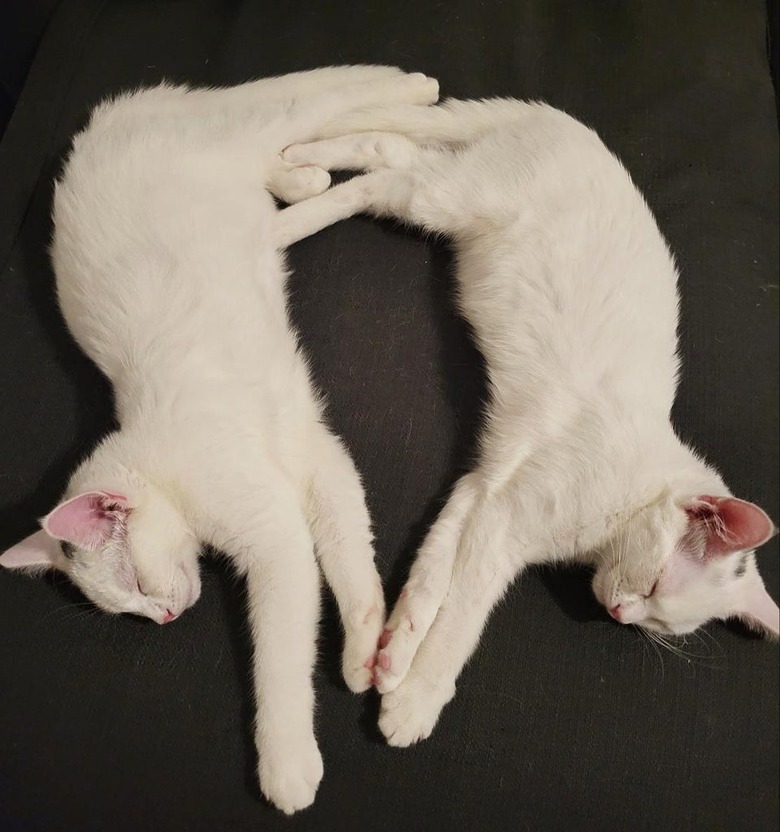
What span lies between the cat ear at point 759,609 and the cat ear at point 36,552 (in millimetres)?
1174

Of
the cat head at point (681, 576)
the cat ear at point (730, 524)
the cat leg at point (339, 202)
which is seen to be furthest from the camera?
the cat leg at point (339, 202)

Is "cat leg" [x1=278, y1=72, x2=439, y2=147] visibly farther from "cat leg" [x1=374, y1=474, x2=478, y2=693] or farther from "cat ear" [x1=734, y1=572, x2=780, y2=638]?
"cat ear" [x1=734, y1=572, x2=780, y2=638]

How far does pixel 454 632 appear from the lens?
1196mm

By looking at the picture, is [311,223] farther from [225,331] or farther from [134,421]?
[134,421]

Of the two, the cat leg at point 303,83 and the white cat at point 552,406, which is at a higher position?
the cat leg at point 303,83

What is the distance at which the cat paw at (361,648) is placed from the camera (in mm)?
1183

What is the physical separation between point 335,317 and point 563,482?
1.95ft

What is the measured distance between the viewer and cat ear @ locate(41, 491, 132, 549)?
1048mm

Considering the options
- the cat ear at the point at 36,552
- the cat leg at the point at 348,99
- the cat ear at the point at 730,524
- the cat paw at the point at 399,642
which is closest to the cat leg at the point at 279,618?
the cat paw at the point at 399,642

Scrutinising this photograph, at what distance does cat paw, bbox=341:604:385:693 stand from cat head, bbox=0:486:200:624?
0.97 feet

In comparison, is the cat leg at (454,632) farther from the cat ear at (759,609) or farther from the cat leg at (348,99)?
the cat leg at (348,99)

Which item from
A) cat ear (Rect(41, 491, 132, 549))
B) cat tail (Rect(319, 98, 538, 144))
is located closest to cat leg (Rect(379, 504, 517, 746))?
cat ear (Rect(41, 491, 132, 549))

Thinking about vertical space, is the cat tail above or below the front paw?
above

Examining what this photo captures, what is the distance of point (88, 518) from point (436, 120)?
111cm
